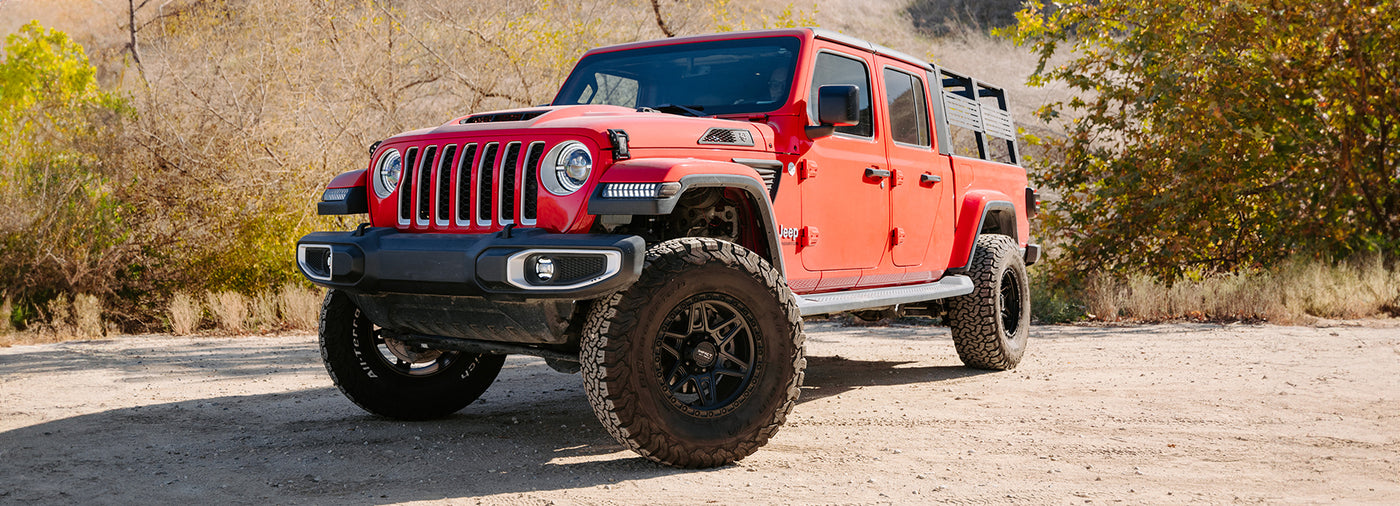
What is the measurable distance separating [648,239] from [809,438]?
128 cm

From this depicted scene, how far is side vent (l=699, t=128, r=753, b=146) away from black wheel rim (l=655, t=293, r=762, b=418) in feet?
2.41

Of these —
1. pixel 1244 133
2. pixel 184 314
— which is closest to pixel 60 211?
pixel 184 314

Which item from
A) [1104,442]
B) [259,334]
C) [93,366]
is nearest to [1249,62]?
[1104,442]

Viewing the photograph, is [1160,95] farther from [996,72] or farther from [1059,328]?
[996,72]

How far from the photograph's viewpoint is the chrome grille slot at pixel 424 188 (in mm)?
4727

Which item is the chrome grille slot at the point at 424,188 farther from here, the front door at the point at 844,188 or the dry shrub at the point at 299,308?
the dry shrub at the point at 299,308

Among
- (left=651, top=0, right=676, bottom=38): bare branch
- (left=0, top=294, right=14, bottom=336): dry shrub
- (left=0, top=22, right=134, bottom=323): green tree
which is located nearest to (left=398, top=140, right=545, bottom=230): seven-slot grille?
(left=0, top=294, right=14, bottom=336): dry shrub

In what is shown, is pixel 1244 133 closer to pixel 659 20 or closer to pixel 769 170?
pixel 659 20

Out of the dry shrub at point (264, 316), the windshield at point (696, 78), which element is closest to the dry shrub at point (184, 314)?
the dry shrub at point (264, 316)

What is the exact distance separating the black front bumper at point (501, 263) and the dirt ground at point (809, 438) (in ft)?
2.45

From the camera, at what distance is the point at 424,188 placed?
4750 mm

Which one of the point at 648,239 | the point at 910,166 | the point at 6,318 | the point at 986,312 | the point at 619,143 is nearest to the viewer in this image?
the point at 619,143

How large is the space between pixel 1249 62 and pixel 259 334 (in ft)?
35.8

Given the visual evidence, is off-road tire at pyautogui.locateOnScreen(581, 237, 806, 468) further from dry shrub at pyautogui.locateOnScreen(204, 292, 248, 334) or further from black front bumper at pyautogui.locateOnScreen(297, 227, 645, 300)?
dry shrub at pyautogui.locateOnScreen(204, 292, 248, 334)
